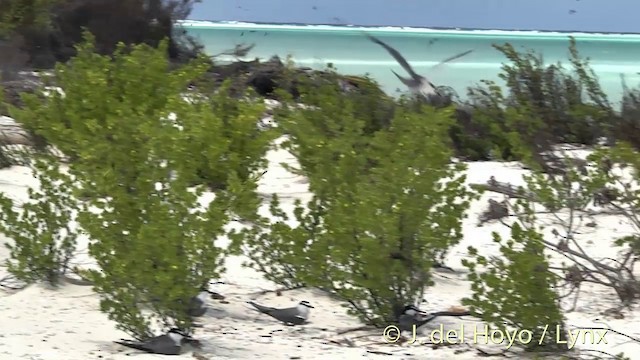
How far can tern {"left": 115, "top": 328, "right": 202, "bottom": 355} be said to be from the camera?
3.10m

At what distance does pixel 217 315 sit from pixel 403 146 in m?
0.90

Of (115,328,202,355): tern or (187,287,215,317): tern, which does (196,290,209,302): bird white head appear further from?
(115,328,202,355): tern

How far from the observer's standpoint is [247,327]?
3.48 m

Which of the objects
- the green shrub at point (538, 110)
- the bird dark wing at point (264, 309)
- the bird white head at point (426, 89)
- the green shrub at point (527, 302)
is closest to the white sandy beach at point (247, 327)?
the bird dark wing at point (264, 309)

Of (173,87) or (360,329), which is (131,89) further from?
(360,329)

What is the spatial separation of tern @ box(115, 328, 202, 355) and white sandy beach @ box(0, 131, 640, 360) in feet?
0.10

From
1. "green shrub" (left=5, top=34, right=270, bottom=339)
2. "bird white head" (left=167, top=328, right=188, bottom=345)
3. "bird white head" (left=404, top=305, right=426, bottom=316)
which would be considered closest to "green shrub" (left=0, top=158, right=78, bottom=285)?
"green shrub" (left=5, top=34, right=270, bottom=339)

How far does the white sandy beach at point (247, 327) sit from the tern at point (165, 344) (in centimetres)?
3

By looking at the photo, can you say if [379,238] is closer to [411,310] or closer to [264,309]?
[411,310]

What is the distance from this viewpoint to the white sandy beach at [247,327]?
3.13 meters

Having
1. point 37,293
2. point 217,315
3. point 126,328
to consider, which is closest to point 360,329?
point 217,315

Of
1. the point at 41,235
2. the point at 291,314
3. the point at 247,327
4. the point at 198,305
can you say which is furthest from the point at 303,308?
the point at 41,235

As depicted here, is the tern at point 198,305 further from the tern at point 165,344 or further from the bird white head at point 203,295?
the tern at point 165,344

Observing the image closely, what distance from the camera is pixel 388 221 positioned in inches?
131
